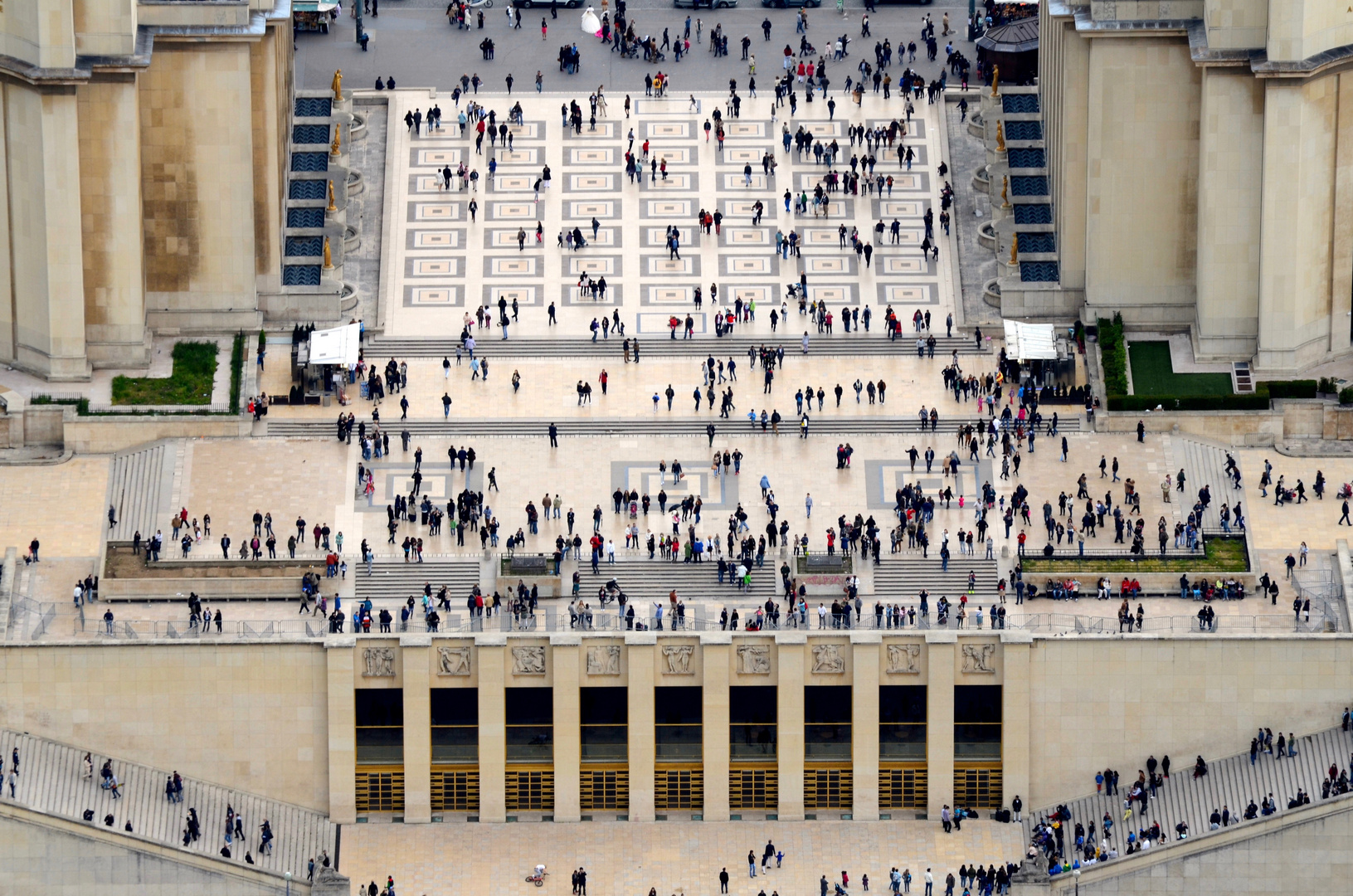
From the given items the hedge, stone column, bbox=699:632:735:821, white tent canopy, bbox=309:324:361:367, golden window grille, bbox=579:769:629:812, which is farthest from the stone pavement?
white tent canopy, bbox=309:324:361:367

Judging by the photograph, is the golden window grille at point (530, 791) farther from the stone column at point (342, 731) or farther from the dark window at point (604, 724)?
the stone column at point (342, 731)

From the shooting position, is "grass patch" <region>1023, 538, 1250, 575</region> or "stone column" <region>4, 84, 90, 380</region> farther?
Result: "stone column" <region>4, 84, 90, 380</region>

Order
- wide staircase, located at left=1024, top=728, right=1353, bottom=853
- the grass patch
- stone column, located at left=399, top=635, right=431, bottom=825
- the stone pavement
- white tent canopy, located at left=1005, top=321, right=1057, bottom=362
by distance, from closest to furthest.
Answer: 1. the stone pavement
2. wide staircase, located at left=1024, top=728, right=1353, bottom=853
3. stone column, located at left=399, top=635, right=431, bottom=825
4. the grass patch
5. white tent canopy, located at left=1005, top=321, right=1057, bottom=362

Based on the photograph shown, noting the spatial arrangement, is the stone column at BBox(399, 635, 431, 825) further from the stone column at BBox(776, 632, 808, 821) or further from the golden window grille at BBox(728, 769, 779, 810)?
the stone column at BBox(776, 632, 808, 821)

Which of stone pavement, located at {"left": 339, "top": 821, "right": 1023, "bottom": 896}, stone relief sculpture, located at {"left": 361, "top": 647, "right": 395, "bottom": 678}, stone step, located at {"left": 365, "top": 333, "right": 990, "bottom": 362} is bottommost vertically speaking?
stone pavement, located at {"left": 339, "top": 821, "right": 1023, "bottom": 896}

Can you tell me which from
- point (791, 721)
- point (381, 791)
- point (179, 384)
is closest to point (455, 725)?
point (381, 791)

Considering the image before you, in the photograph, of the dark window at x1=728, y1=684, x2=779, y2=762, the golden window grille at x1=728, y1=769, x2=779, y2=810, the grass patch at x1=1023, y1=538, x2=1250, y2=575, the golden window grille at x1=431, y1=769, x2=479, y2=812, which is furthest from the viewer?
the grass patch at x1=1023, y1=538, x2=1250, y2=575

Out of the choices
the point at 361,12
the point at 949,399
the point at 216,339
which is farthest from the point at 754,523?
the point at 361,12
